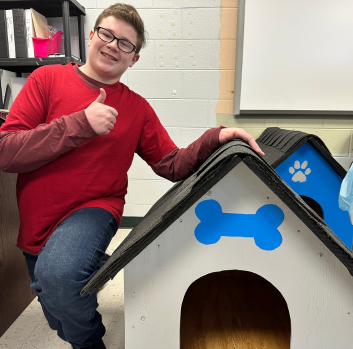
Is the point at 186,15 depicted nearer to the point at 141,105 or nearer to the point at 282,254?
the point at 141,105

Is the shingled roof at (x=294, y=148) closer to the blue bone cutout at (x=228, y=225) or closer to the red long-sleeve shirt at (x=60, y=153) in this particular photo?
the red long-sleeve shirt at (x=60, y=153)

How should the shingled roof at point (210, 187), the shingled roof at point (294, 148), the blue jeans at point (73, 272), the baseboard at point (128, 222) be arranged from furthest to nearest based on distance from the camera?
the baseboard at point (128, 222)
the shingled roof at point (294, 148)
the blue jeans at point (73, 272)
the shingled roof at point (210, 187)

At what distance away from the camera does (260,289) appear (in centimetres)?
117

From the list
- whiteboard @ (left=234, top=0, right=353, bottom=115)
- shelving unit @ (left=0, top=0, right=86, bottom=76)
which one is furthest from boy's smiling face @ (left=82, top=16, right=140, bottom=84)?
A: whiteboard @ (left=234, top=0, right=353, bottom=115)

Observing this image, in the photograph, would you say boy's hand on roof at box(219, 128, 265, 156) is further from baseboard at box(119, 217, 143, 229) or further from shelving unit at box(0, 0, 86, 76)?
baseboard at box(119, 217, 143, 229)

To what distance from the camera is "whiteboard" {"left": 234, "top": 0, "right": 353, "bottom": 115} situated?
1954mm

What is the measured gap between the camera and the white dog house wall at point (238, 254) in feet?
2.03

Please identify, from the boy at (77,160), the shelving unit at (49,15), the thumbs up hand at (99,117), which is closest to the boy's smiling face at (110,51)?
the boy at (77,160)

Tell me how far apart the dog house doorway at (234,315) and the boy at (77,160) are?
0.32m

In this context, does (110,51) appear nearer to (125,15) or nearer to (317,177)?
(125,15)

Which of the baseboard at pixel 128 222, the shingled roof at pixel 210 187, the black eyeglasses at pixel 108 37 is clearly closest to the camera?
the shingled roof at pixel 210 187

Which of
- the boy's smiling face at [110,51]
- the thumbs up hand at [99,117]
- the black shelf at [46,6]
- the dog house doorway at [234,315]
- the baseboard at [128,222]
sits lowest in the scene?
the baseboard at [128,222]

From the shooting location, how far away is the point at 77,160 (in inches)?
37.2

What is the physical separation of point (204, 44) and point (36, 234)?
1732mm
